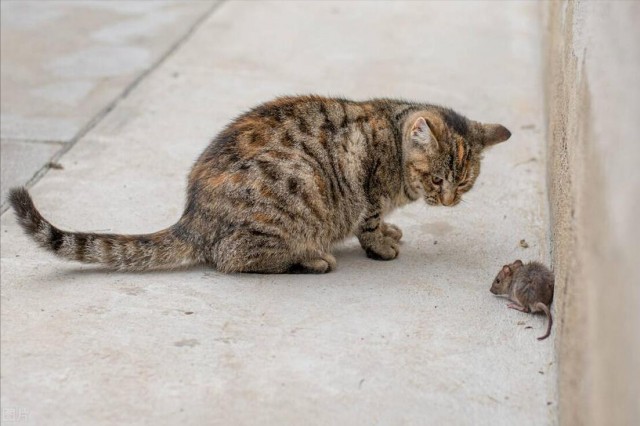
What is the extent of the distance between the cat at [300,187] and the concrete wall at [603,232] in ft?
3.94

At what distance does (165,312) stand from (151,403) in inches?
30.4

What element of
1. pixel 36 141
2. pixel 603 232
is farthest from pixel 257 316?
pixel 36 141

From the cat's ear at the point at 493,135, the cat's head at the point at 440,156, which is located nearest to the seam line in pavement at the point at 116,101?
the cat's head at the point at 440,156

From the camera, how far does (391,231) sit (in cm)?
551

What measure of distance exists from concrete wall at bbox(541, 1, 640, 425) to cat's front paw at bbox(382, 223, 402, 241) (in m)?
1.50

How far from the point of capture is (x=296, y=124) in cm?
515

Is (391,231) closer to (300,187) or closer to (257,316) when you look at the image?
(300,187)

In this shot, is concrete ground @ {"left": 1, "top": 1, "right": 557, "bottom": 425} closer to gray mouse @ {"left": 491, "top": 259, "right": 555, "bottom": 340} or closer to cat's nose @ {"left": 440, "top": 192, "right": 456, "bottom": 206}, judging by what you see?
gray mouse @ {"left": 491, "top": 259, "right": 555, "bottom": 340}

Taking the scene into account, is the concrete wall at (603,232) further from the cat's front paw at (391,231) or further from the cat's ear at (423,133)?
the cat's front paw at (391,231)

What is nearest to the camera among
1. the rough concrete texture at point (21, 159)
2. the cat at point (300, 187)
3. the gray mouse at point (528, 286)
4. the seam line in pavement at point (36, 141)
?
the gray mouse at point (528, 286)

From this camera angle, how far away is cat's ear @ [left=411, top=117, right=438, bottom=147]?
5039 millimetres

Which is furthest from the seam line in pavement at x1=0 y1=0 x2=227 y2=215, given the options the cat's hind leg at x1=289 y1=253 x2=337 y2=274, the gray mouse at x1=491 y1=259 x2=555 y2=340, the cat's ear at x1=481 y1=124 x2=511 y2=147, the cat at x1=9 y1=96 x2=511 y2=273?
the gray mouse at x1=491 y1=259 x2=555 y2=340

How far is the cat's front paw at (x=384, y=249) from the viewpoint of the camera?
5309 mm

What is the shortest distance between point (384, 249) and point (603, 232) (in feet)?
7.75
